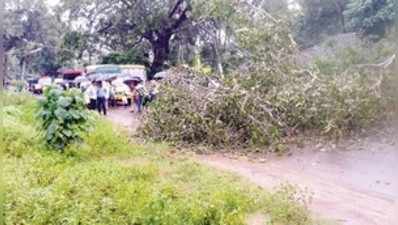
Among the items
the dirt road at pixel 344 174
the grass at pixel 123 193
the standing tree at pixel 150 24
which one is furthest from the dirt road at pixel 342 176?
the standing tree at pixel 150 24

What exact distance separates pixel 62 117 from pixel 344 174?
282 cm

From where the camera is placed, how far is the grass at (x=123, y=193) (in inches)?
119

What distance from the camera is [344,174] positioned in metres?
4.91

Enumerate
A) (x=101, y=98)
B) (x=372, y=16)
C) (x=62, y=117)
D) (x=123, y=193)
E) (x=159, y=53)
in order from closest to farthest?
(x=123, y=193) → (x=62, y=117) → (x=372, y=16) → (x=101, y=98) → (x=159, y=53)

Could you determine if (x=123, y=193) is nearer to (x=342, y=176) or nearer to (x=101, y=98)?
(x=342, y=176)

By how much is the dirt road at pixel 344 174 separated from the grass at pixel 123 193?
0.39 m

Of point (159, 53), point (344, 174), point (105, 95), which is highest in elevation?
point (159, 53)

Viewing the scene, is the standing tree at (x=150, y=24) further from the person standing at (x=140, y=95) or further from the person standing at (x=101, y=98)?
the person standing at (x=101, y=98)

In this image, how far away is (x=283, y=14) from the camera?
6.56 m

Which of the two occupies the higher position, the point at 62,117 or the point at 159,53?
the point at 159,53

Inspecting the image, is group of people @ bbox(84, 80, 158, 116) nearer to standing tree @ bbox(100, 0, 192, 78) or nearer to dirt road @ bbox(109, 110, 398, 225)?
standing tree @ bbox(100, 0, 192, 78)

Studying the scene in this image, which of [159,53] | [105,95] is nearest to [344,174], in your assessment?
[105,95]

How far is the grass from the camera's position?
3029 millimetres

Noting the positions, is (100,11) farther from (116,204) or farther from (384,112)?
(116,204)
